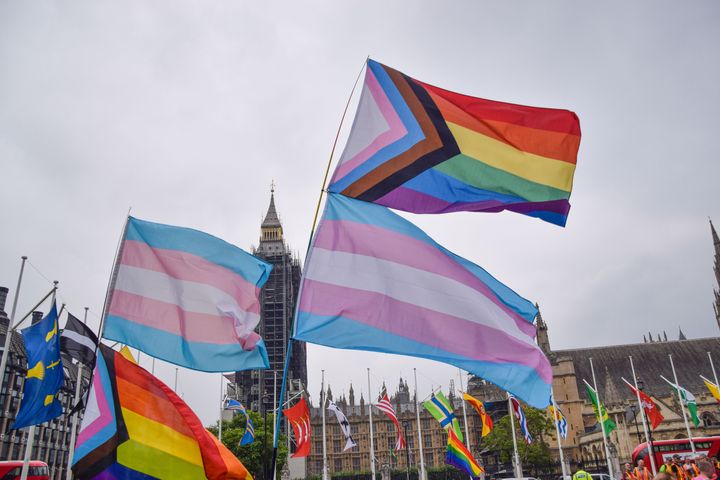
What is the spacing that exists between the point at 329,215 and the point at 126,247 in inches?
143

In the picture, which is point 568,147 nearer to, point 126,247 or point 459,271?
point 459,271

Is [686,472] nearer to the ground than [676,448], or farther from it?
nearer to the ground

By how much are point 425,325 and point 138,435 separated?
403 centimetres

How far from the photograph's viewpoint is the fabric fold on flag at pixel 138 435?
23.0 feet

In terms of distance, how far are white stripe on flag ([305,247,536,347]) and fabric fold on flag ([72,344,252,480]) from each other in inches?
116

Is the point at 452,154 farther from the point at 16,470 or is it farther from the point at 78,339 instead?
the point at 16,470

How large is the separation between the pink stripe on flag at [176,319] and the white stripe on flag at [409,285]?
2575 millimetres

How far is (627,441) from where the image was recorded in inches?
1972

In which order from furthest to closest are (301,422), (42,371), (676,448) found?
(676,448), (301,422), (42,371)

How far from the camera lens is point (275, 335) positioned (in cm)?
8031

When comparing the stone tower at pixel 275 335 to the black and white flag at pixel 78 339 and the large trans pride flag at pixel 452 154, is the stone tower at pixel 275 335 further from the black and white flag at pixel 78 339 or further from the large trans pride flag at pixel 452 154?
the large trans pride flag at pixel 452 154

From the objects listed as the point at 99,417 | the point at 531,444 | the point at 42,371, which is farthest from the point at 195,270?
the point at 531,444

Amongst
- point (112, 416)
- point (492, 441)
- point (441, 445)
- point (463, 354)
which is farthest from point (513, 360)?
point (441, 445)

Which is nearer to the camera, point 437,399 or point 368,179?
point 368,179
